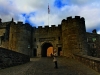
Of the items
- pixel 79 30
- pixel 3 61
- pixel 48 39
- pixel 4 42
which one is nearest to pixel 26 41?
pixel 48 39

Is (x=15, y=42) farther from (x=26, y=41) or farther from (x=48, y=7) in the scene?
(x=48, y=7)

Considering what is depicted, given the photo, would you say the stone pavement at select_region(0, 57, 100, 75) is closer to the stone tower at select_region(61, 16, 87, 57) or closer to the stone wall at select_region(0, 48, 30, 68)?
the stone wall at select_region(0, 48, 30, 68)

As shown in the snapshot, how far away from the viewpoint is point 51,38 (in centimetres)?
2602

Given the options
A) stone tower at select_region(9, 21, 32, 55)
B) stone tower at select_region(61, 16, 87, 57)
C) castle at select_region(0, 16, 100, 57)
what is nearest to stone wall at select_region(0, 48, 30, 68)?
stone tower at select_region(61, 16, 87, 57)

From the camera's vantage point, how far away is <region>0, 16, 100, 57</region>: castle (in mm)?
20688

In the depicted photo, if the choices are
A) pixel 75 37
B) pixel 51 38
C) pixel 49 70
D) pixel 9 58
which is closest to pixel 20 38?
pixel 51 38

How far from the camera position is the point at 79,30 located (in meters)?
20.7

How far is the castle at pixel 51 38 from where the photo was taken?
20.7 metres

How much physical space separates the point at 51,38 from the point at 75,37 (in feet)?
21.1

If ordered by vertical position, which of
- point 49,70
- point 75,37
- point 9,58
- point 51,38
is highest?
point 51,38

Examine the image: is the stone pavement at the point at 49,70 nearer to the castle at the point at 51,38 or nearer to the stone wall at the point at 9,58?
the stone wall at the point at 9,58

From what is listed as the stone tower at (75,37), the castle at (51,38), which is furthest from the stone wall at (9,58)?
the castle at (51,38)

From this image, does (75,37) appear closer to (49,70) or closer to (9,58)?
(9,58)

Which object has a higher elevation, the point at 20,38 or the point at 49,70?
the point at 20,38
